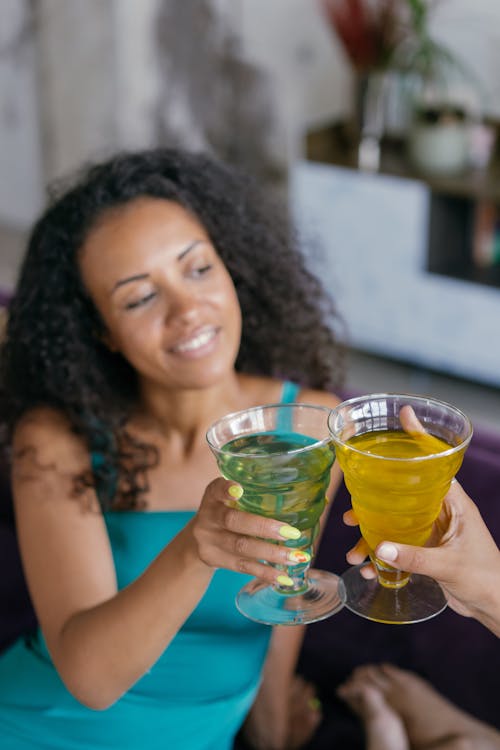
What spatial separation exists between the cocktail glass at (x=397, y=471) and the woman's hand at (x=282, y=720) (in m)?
0.84

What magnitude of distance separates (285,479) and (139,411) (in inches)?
33.9

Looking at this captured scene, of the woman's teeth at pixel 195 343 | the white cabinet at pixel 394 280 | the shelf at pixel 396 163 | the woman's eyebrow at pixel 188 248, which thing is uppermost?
the woman's eyebrow at pixel 188 248

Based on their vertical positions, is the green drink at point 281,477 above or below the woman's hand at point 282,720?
above

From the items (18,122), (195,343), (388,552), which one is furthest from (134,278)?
(18,122)

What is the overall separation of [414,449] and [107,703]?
0.65m

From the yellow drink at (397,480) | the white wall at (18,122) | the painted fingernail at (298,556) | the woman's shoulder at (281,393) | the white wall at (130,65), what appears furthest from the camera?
the white wall at (18,122)

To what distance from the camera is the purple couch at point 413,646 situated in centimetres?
180

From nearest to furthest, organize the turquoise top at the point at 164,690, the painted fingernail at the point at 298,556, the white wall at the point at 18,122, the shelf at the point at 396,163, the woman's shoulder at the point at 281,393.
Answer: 1. the painted fingernail at the point at 298,556
2. the turquoise top at the point at 164,690
3. the woman's shoulder at the point at 281,393
4. the shelf at the point at 396,163
5. the white wall at the point at 18,122

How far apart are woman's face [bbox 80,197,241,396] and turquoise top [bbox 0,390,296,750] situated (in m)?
0.28

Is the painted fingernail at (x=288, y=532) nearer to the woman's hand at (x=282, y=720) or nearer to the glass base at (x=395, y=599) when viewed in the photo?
the glass base at (x=395, y=599)

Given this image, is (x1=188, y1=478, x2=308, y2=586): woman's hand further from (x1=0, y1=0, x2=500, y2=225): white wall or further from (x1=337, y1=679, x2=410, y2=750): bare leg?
(x1=0, y1=0, x2=500, y2=225): white wall

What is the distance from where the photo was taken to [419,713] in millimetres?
1778

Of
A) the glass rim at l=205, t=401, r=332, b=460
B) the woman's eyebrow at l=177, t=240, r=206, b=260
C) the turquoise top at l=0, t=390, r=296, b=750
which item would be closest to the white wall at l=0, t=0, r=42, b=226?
the woman's eyebrow at l=177, t=240, r=206, b=260

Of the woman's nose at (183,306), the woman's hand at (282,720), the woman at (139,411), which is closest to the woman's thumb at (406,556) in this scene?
the woman at (139,411)
